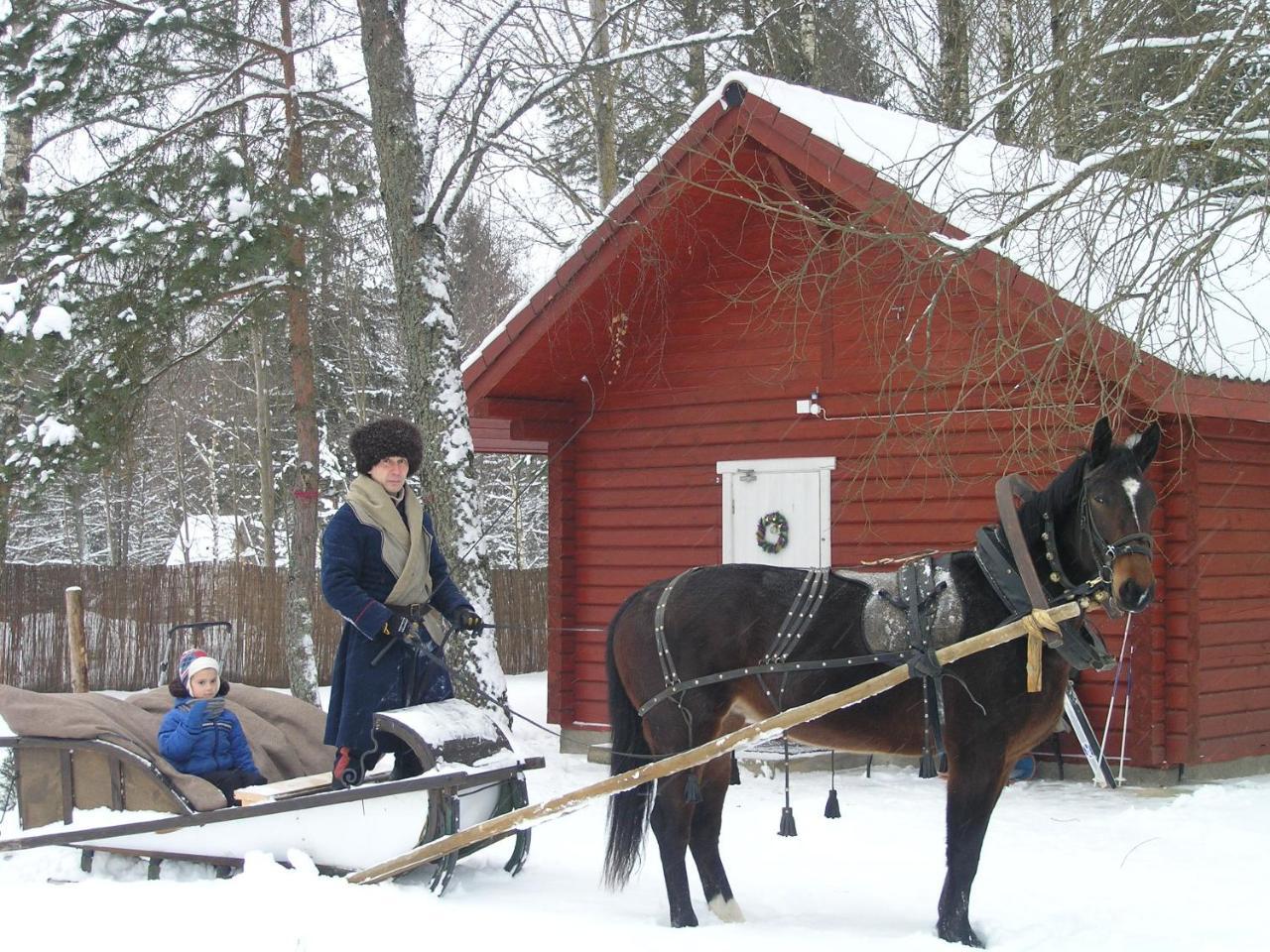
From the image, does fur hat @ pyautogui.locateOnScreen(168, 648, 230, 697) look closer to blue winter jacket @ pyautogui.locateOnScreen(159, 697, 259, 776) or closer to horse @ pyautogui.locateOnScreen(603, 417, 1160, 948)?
blue winter jacket @ pyautogui.locateOnScreen(159, 697, 259, 776)

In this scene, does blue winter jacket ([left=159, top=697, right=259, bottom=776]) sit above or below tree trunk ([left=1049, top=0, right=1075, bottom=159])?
below

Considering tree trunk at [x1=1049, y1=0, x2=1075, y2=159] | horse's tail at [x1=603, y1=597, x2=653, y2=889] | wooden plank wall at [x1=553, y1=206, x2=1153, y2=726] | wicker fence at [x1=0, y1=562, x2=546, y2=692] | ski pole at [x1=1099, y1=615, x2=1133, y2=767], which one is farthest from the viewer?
wicker fence at [x1=0, y1=562, x2=546, y2=692]

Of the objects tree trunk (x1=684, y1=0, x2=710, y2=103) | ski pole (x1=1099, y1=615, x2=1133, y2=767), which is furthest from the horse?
tree trunk (x1=684, y1=0, x2=710, y2=103)

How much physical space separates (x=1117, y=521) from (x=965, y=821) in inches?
52.1

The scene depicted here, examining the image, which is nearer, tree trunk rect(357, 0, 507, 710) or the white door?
tree trunk rect(357, 0, 507, 710)

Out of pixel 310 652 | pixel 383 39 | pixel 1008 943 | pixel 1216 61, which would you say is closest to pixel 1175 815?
pixel 1008 943

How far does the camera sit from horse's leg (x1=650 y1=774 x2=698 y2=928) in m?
5.15

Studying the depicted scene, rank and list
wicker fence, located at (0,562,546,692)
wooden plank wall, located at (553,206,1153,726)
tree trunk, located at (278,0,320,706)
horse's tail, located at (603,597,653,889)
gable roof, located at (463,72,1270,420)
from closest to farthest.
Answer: horse's tail, located at (603,597,653,889) < gable roof, located at (463,72,1270,420) < wooden plank wall, located at (553,206,1153,726) < tree trunk, located at (278,0,320,706) < wicker fence, located at (0,562,546,692)

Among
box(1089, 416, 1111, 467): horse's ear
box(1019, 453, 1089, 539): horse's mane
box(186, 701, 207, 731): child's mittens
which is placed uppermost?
box(1089, 416, 1111, 467): horse's ear

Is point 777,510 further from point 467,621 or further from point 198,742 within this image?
point 198,742

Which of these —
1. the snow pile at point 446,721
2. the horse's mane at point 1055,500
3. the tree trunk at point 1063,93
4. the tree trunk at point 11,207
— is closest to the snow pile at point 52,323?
the tree trunk at point 11,207

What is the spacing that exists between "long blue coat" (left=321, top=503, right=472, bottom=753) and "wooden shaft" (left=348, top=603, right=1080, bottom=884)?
735 mm

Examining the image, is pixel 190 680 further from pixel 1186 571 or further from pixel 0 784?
pixel 1186 571

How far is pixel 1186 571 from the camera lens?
8.34m
